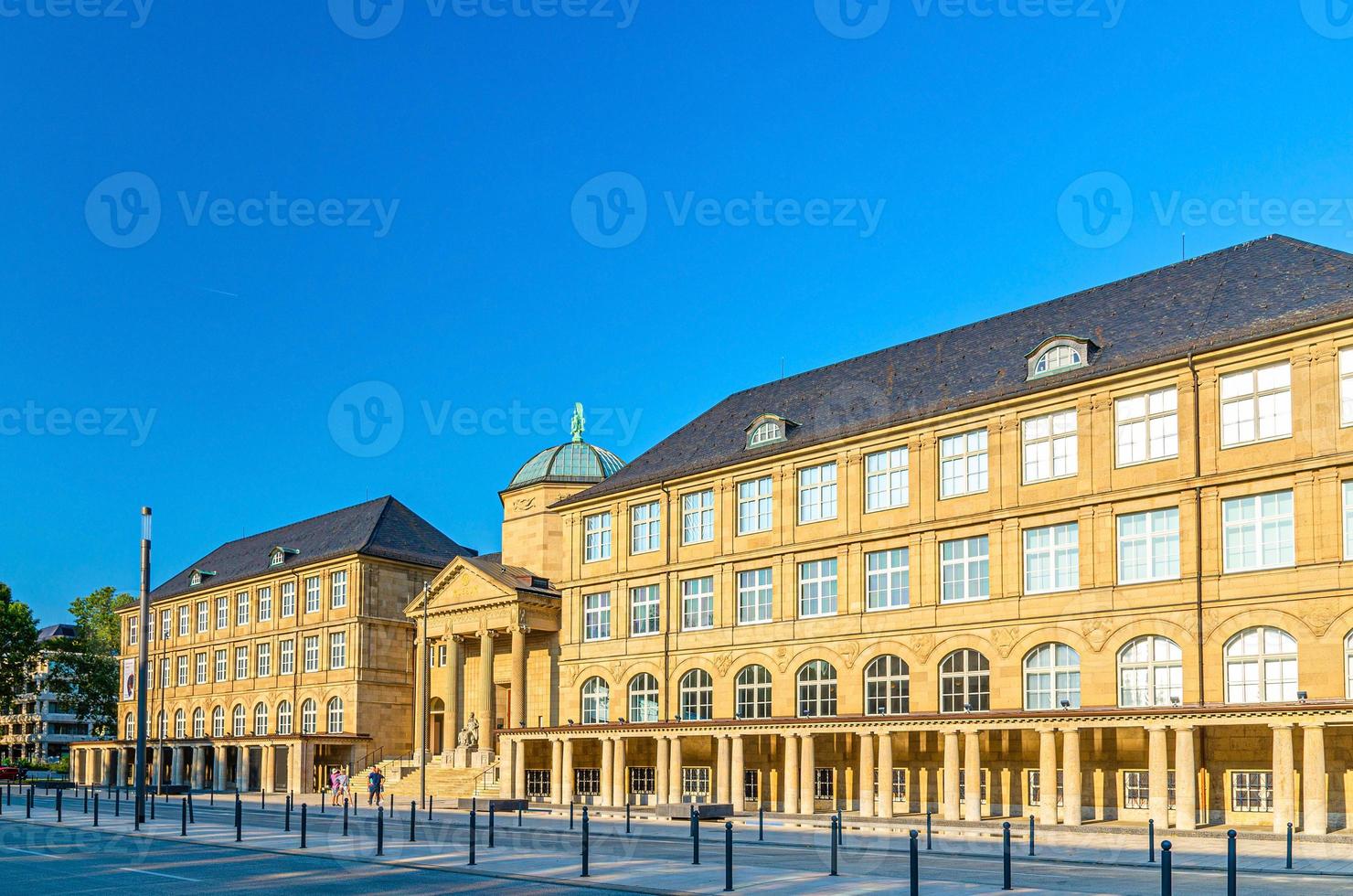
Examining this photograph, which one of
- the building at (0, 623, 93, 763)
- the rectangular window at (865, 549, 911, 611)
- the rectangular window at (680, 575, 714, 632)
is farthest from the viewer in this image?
the building at (0, 623, 93, 763)

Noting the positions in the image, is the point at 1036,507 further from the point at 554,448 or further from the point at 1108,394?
the point at 554,448

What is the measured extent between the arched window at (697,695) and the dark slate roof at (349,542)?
90.3ft

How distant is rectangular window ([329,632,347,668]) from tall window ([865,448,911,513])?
38.0 metres

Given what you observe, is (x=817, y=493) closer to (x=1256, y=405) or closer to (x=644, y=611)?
(x=644, y=611)

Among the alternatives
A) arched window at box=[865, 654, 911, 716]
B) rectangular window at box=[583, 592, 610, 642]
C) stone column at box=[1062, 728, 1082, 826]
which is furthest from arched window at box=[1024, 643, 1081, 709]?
rectangular window at box=[583, 592, 610, 642]

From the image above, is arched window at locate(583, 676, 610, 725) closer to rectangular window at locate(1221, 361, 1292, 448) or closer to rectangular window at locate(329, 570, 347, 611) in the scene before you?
rectangular window at locate(329, 570, 347, 611)

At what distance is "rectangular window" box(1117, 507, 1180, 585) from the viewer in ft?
129

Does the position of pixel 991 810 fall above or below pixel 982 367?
below

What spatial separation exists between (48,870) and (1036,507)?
95.2ft

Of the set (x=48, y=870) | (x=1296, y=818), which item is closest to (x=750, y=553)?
(x=1296, y=818)

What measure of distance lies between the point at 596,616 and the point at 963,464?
1958cm

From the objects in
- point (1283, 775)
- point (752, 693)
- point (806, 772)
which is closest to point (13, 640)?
point (752, 693)

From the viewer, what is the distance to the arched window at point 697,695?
52594 millimetres

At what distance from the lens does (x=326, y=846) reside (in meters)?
29.5
